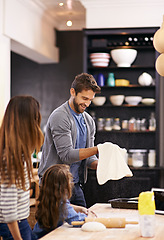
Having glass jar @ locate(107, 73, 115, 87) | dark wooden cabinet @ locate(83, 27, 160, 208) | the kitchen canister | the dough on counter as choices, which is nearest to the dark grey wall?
dark wooden cabinet @ locate(83, 27, 160, 208)

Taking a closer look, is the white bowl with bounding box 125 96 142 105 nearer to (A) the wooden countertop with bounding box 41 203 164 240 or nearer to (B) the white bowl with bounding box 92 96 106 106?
(B) the white bowl with bounding box 92 96 106 106

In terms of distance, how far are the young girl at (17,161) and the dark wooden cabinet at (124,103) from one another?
2.87 metres

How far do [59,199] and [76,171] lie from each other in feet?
2.31

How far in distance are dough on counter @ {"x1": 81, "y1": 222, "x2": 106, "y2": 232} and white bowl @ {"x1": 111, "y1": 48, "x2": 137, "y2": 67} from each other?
123 inches

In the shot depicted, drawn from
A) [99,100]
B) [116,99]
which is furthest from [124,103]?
[99,100]

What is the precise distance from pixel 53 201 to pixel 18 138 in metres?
0.37

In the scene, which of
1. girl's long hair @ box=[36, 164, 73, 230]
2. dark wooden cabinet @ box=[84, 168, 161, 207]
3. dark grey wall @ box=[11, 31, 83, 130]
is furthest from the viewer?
dark grey wall @ box=[11, 31, 83, 130]

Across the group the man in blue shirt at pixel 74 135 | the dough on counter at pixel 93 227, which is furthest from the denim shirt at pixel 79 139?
the dough on counter at pixel 93 227

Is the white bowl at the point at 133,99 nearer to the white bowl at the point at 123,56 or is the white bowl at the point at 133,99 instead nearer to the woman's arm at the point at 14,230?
the white bowl at the point at 123,56

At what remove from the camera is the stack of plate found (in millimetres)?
4789

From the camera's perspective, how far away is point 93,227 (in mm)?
1807

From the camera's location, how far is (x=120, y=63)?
478cm

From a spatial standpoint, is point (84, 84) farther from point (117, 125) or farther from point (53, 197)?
point (117, 125)

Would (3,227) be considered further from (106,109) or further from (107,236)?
(106,109)
